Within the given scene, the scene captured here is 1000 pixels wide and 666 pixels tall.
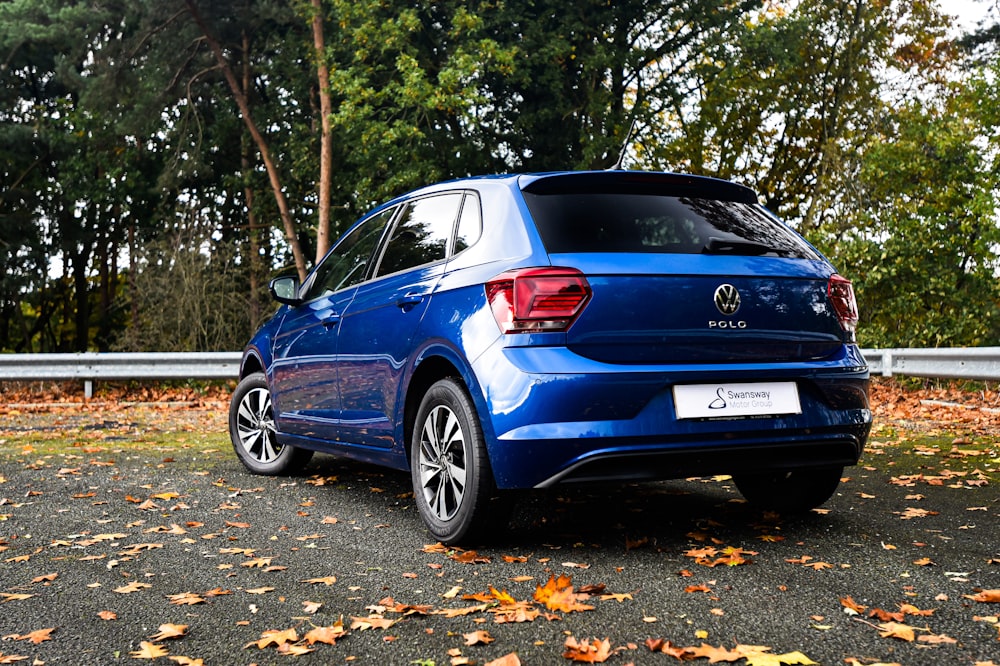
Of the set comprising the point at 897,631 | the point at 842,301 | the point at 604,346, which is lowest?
the point at 897,631

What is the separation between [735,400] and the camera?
14.7 ft

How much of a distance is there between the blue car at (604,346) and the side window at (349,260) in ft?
1.94

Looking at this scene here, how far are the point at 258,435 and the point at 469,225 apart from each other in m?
3.36

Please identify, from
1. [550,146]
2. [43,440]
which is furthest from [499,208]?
[550,146]

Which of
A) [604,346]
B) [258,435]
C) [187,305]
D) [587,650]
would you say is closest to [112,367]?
[187,305]

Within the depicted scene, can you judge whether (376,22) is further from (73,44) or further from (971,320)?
(971,320)

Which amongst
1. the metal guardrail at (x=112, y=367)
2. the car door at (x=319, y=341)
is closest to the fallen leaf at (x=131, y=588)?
the car door at (x=319, y=341)

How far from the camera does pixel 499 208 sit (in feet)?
15.9

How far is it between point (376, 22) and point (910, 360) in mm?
15733

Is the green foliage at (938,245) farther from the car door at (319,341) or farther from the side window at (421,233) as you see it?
the side window at (421,233)

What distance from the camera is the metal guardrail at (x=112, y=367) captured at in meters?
15.9

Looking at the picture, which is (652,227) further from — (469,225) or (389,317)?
(389,317)

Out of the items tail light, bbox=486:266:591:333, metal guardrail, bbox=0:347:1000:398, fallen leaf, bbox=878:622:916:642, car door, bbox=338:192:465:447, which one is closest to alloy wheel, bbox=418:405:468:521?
car door, bbox=338:192:465:447

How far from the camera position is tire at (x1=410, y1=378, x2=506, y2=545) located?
457 centimetres
